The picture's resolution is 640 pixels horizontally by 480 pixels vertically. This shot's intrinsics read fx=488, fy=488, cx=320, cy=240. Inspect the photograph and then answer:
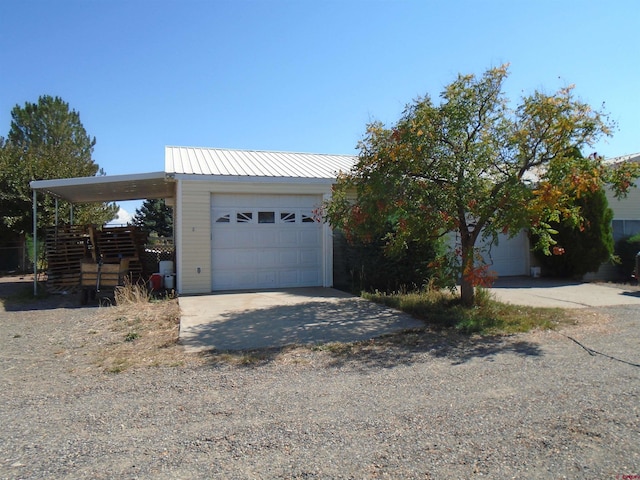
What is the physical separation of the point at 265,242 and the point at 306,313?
155 inches

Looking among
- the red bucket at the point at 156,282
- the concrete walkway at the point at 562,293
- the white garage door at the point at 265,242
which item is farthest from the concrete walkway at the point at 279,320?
the concrete walkway at the point at 562,293

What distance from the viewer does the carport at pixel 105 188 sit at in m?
11.7

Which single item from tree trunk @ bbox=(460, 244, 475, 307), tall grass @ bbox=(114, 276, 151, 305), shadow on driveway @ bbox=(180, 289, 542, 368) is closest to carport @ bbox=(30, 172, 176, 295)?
tall grass @ bbox=(114, 276, 151, 305)

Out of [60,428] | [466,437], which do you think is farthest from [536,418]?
[60,428]

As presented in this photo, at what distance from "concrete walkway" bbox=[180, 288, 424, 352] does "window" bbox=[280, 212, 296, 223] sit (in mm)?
2270

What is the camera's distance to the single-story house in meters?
11.7

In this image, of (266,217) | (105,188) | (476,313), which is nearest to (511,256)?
(476,313)

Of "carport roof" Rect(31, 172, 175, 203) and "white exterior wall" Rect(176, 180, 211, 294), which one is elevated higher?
"carport roof" Rect(31, 172, 175, 203)

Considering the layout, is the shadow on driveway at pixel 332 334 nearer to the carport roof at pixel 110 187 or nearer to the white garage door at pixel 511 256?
the carport roof at pixel 110 187

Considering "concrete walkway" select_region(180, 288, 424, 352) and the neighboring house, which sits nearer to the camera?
"concrete walkway" select_region(180, 288, 424, 352)

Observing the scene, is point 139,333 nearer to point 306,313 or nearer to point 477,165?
point 306,313

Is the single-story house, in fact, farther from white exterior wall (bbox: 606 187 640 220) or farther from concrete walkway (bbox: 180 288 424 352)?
white exterior wall (bbox: 606 187 640 220)

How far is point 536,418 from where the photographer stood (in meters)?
4.14

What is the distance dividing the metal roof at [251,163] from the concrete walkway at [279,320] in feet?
10.6
